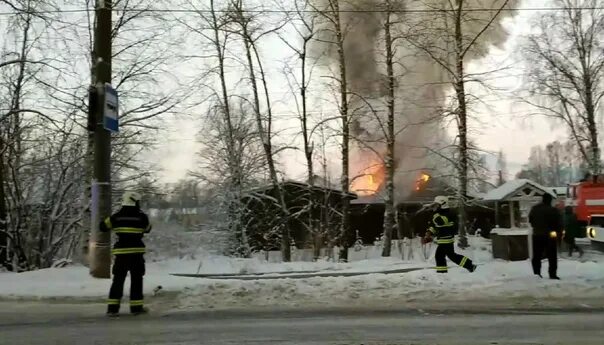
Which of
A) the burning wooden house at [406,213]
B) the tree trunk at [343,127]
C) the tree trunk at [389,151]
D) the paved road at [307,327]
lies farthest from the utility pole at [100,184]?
the burning wooden house at [406,213]

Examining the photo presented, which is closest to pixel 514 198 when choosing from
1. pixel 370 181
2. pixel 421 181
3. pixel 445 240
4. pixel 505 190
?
pixel 505 190

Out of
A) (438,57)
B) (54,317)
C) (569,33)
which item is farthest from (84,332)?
(569,33)

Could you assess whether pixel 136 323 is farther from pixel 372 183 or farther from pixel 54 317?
pixel 372 183

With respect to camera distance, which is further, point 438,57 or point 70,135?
point 438,57

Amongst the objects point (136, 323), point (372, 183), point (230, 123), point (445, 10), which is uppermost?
point (445, 10)

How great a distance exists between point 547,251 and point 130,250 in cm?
720

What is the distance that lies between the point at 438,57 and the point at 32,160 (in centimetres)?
1502

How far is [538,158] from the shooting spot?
11031 centimetres

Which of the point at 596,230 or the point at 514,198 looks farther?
the point at 514,198

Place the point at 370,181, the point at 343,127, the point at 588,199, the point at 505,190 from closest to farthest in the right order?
the point at 588,199 < the point at 343,127 < the point at 370,181 < the point at 505,190

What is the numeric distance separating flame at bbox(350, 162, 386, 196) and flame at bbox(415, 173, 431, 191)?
3.04 metres

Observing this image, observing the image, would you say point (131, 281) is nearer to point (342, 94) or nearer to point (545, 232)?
point (545, 232)

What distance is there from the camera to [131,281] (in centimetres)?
869

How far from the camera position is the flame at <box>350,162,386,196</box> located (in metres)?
27.9
